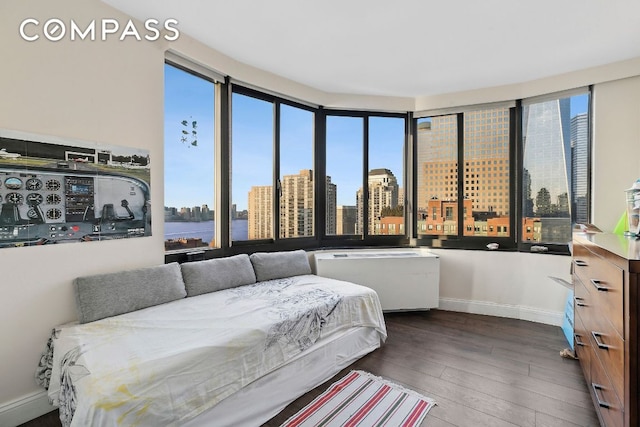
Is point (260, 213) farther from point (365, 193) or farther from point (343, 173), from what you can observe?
point (365, 193)

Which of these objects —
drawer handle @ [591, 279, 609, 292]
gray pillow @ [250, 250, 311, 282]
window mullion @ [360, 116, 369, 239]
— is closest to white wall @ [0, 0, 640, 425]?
gray pillow @ [250, 250, 311, 282]

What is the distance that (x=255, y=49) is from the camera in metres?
2.71

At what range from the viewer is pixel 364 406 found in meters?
1.89

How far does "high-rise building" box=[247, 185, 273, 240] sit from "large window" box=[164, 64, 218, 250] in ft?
1.46

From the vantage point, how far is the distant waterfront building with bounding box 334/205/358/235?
391cm

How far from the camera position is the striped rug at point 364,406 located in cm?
176

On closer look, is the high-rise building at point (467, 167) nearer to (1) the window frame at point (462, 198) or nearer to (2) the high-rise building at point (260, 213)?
(1) the window frame at point (462, 198)

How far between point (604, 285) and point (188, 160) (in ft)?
9.75

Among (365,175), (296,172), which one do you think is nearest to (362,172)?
(365,175)

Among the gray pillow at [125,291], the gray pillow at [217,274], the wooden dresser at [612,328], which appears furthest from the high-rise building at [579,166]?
the gray pillow at [125,291]

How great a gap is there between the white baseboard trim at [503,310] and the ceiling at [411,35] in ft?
8.27

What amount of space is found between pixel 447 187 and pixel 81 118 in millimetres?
3681

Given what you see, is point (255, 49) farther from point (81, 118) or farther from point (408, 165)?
point (408, 165)

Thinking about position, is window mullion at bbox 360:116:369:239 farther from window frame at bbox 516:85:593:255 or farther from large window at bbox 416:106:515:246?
window frame at bbox 516:85:593:255
